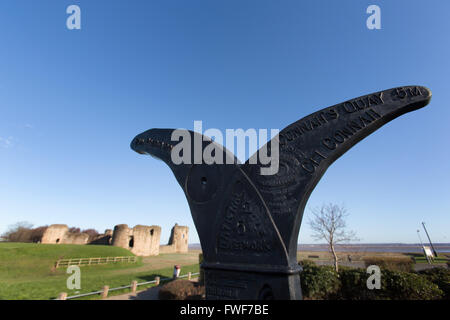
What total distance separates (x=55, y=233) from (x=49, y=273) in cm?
1582

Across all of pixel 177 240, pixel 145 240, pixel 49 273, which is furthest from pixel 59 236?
pixel 177 240

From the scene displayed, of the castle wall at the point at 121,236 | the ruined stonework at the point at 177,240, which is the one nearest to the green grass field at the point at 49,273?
the castle wall at the point at 121,236

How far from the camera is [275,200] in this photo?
2580 millimetres

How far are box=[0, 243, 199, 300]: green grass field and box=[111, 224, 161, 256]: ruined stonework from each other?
Answer: 20.0ft

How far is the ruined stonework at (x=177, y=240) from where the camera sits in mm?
34500

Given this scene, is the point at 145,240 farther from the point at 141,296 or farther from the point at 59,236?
the point at 141,296

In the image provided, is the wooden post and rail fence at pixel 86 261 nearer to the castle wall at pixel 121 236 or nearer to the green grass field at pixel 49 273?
the green grass field at pixel 49 273

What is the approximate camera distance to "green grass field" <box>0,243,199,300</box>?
9.01 m

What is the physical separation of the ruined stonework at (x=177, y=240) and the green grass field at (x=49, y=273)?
13.8 meters

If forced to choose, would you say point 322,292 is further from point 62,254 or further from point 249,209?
point 62,254

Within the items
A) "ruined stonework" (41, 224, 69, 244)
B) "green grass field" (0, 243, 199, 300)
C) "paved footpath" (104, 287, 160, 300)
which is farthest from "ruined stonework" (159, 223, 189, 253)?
"paved footpath" (104, 287, 160, 300)

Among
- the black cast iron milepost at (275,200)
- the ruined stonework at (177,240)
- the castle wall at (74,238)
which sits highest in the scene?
the black cast iron milepost at (275,200)

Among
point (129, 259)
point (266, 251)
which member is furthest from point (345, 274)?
point (129, 259)

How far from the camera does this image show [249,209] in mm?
2693
